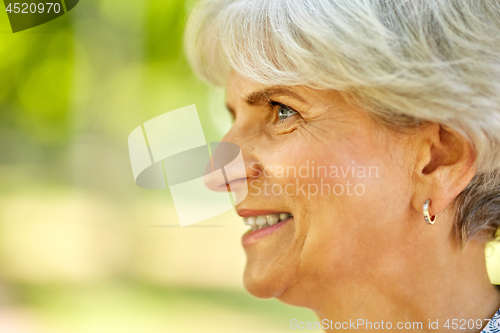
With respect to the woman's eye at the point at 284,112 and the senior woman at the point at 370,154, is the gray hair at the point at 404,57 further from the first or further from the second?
the woman's eye at the point at 284,112

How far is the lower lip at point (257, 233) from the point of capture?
103 centimetres

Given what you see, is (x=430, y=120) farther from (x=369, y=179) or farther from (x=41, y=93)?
(x=41, y=93)

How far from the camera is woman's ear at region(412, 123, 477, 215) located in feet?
2.91

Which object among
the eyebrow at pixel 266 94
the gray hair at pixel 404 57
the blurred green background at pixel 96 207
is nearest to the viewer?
the gray hair at pixel 404 57

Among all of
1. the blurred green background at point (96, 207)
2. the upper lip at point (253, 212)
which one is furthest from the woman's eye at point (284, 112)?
the blurred green background at point (96, 207)

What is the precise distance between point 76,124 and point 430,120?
225cm

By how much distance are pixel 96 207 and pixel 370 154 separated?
2086 millimetres

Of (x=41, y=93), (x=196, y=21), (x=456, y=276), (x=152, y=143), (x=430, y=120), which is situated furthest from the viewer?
(x=41, y=93)

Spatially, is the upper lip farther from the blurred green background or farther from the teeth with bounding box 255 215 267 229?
the blurred green background

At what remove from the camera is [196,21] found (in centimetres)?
124

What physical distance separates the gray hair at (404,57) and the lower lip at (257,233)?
14.4 inches

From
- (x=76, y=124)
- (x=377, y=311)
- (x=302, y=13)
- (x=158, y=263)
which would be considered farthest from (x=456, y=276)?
(x=76, y=124)

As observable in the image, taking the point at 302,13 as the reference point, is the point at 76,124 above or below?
above

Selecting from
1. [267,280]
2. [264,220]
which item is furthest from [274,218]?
[267,280]
